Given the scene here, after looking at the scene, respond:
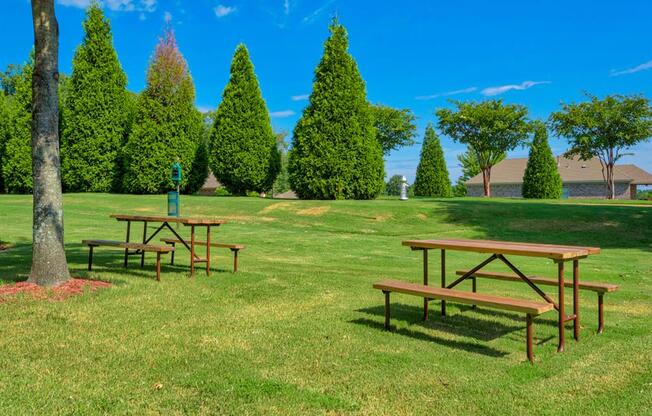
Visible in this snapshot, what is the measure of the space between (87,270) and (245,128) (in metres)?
20.1

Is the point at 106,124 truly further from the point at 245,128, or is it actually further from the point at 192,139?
the point at 245,128

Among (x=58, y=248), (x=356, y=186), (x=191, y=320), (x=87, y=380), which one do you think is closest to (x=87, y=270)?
(x=58, y=248)

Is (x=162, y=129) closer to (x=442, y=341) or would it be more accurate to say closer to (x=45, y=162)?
(x=45, y=162)

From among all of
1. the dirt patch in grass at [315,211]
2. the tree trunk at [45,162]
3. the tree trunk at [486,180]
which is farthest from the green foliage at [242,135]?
the tree trunk at [486,180]

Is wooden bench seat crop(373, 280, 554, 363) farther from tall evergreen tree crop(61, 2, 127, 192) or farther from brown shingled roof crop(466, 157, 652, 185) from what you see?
brown shingled roof crop(466, 157, 652, 185)

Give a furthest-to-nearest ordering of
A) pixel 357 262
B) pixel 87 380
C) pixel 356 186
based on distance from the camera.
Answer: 1. pixel 356 186
2. pixel 357 262
3. pixel 87 380

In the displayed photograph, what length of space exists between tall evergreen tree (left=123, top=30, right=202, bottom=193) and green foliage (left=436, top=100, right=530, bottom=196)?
24015 millimetres

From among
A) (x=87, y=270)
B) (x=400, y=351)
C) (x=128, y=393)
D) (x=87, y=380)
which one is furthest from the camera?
(x=87, y=270)

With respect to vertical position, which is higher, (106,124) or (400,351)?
(106,124)

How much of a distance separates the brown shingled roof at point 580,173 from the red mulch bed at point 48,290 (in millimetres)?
50301

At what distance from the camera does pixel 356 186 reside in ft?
81.9

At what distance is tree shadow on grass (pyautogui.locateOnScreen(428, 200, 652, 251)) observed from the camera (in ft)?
52.5

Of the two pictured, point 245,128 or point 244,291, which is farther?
point 245,128

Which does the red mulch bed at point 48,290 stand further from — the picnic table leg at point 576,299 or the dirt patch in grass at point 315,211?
the dirt patch in grass at point 315,211
